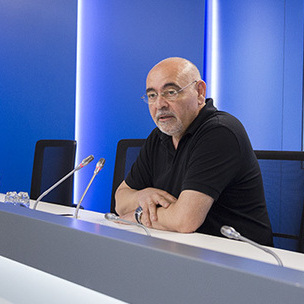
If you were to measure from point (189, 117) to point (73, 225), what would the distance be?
1036 millimetres

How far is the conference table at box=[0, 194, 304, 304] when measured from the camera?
0.58 m

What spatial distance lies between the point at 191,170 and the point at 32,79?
3002 mm

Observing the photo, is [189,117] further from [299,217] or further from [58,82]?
[58,82]

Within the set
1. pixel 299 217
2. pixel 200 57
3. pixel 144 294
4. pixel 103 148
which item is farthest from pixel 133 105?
pixel 144 294

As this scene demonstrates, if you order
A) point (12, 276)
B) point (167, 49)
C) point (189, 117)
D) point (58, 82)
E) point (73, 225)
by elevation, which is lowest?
point (12, 276)

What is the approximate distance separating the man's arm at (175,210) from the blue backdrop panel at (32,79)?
102 inches

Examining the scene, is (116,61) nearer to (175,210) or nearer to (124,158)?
(124,158)

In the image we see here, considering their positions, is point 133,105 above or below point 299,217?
above

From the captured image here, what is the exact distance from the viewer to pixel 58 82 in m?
4.41

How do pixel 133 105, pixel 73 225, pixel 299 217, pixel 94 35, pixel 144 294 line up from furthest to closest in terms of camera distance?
pixel 94 35
pixel 133 105
pixel 299 217
pixel 73 225
pixel 144 294

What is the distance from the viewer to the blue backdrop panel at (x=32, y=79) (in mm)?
3971

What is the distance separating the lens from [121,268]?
75 cm

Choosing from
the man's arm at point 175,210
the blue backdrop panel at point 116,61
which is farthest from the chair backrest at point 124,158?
the blue backdrop panel at point 116,61

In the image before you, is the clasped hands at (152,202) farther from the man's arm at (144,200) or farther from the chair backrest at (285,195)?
the chair backrest at (285,195)
